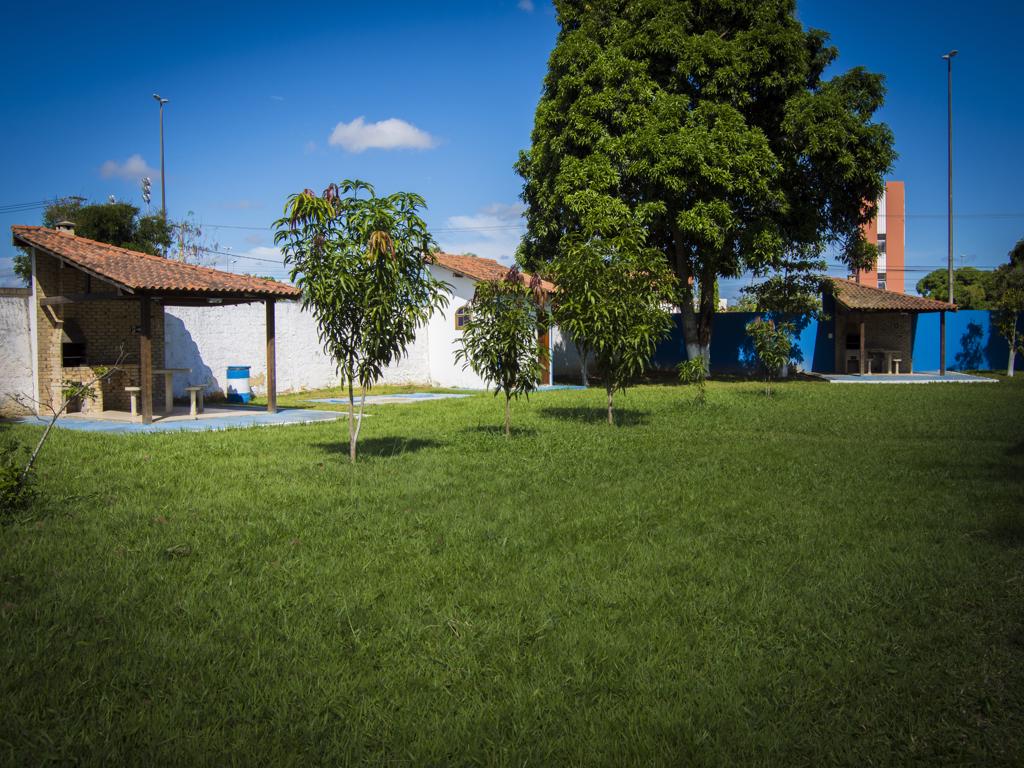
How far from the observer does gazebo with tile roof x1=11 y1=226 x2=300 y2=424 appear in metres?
13.7

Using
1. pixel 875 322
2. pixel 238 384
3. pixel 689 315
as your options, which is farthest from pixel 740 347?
pixel 238 384

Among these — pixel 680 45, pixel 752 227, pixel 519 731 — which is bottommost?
pixel 519 731

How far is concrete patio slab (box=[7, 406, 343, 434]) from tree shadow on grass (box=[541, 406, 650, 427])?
4168 mm

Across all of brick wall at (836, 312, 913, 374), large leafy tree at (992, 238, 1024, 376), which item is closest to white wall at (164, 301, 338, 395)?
brick wall at (836, 312, 913, 374)

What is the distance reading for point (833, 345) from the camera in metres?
30.4

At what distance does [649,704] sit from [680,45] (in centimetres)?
2130

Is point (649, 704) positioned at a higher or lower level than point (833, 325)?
lower

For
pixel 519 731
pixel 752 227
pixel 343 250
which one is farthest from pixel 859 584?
pixel 752 227

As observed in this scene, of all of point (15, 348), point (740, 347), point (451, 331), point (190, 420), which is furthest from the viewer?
point (740, 347)

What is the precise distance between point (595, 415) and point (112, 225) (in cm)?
2573

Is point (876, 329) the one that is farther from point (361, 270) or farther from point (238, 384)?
point (361, 270)

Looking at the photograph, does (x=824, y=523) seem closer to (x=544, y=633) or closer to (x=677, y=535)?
(x=677, y=535)

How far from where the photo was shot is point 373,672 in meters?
3.54

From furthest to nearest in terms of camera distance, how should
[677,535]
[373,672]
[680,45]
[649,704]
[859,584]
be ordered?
1. [680,45]
2. [677,535]
3. [859,584]
4. [373,672]
5. [649,704]
